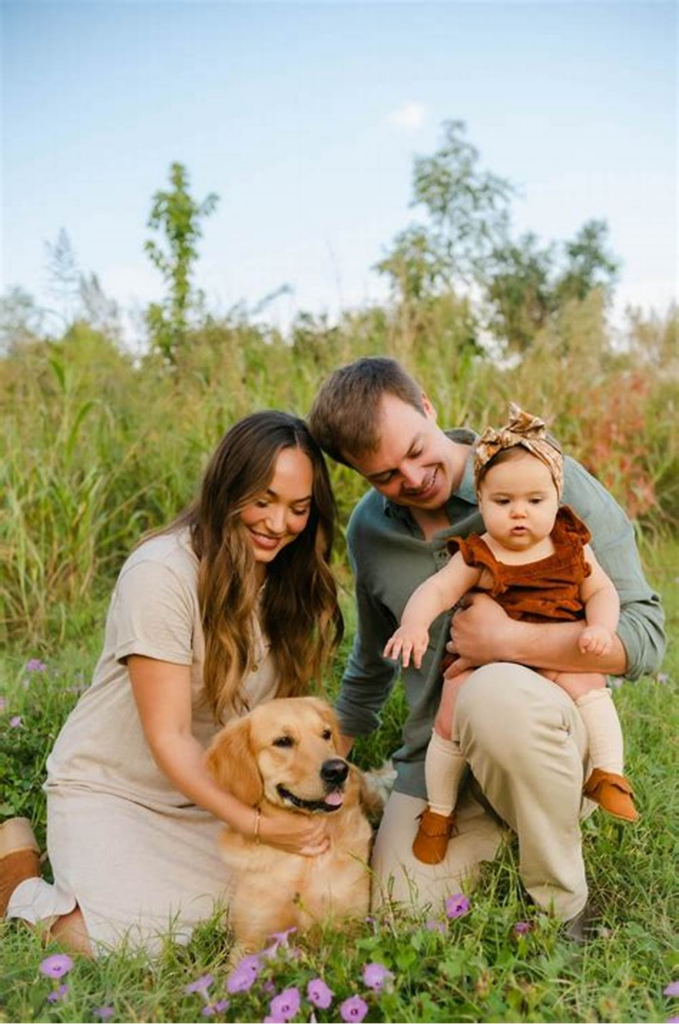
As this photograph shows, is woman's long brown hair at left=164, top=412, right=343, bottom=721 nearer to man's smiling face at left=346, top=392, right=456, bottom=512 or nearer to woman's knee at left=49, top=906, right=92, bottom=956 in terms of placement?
man's smiling face at left=346, top=392, right=456, bottom=512

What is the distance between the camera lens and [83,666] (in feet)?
13.6

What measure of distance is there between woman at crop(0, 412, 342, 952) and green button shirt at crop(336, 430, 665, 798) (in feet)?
0.72

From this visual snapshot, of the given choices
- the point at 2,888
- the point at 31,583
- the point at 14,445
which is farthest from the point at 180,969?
the point at 14,445

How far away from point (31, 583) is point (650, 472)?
4390mm

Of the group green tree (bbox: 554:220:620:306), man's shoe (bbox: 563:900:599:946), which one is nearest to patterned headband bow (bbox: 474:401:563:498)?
man's shoe (bbox: 563:900:599:946)

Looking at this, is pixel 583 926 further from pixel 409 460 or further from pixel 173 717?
pixel 409 460

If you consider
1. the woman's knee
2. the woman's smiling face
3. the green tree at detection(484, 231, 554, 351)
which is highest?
the green tree at detection(484, 231, 554, 351)

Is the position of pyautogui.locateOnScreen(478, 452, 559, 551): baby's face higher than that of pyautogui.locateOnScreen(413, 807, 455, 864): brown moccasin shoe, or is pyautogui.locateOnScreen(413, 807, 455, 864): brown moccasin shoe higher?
pyautogui.locateOnScreen(478, 452, 559, 551): baby's face

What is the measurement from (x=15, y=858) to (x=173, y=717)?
32.3 inches

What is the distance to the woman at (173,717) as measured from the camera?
2.63 meters

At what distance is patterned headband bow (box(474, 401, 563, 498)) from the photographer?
2432 mm

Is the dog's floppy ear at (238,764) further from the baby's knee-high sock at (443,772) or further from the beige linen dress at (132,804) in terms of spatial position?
the baby's knee-high sock at (443,772)

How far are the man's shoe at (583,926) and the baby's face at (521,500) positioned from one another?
1.00 metres

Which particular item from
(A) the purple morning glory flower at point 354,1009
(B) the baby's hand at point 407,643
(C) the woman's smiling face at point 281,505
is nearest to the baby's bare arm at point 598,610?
(B) the baby's hand at point 407,643
